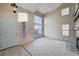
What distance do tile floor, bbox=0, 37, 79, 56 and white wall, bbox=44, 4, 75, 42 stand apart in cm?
17

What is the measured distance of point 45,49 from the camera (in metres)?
3.04

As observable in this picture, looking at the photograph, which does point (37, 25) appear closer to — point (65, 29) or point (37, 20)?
point (37, 20)

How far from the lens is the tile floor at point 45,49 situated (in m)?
2.87

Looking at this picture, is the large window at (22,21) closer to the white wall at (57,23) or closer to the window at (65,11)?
the white wall at (57,23)

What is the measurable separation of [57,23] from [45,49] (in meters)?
0.88

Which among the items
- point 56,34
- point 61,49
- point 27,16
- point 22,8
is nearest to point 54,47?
point 61,49

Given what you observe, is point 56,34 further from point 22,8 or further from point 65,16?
point 22,8

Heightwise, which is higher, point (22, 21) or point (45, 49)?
point (22, 21)

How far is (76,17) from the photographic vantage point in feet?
9.87

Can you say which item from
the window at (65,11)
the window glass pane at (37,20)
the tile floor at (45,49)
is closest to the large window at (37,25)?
the window glass pane at (37,20)

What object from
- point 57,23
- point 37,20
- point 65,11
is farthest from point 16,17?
point 65,11

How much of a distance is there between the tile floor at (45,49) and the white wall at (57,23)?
17 cm

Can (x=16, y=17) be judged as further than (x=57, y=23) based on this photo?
Yes

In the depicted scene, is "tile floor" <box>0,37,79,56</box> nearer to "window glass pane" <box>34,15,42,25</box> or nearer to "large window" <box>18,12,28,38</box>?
"window glass pane" <box>34,15,42,25</box>
